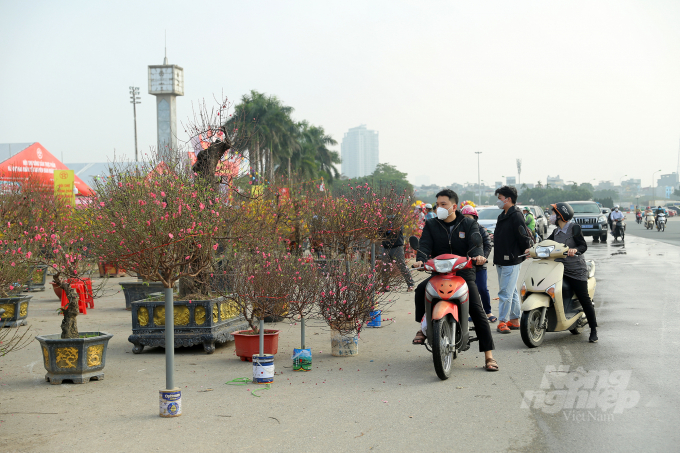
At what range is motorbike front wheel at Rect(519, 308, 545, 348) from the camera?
25.3ft

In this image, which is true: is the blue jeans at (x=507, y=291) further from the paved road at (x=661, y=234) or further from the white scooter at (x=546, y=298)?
the paved road at (x=661, y=234)

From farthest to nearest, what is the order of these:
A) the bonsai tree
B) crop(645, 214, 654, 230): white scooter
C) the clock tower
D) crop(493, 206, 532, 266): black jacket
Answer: the clock tower, crop(645, 214, 654, 230): white scooter, crop(493, 206, 532, 266): black jacket, the bonsai tree

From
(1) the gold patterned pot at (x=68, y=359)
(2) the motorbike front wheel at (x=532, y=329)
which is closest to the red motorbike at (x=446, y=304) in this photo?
(2) the motorbike front wheel at (x=532, y=329)

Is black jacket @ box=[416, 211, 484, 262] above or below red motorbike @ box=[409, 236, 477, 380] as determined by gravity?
Answer: above

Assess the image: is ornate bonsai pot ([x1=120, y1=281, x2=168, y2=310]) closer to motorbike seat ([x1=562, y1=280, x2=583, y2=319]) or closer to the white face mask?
the white face mask

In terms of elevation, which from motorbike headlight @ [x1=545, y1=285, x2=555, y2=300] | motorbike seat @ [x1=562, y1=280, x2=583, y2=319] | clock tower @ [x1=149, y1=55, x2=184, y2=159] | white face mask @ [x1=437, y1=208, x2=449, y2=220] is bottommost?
motorbike seat @ [x1=562, y1=280, x2=583, y2=319]

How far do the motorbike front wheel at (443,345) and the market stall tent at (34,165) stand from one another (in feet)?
62.0

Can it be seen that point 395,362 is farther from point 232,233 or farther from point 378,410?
point 232,233

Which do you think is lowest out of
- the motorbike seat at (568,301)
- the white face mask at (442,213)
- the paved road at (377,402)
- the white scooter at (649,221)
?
the paved road at (377,402)

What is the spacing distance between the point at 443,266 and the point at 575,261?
274 centimetres

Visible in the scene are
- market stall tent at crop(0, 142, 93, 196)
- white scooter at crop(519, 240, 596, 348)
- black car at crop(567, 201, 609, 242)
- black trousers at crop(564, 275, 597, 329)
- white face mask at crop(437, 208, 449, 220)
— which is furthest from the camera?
black car at crop(567, 201, 609, 242)

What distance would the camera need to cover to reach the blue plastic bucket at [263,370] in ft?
21.3

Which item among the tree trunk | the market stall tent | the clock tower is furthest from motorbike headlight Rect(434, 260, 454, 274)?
the clock tower

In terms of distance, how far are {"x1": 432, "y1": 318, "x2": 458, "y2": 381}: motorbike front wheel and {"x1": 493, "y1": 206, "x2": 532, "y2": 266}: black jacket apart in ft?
7.79
